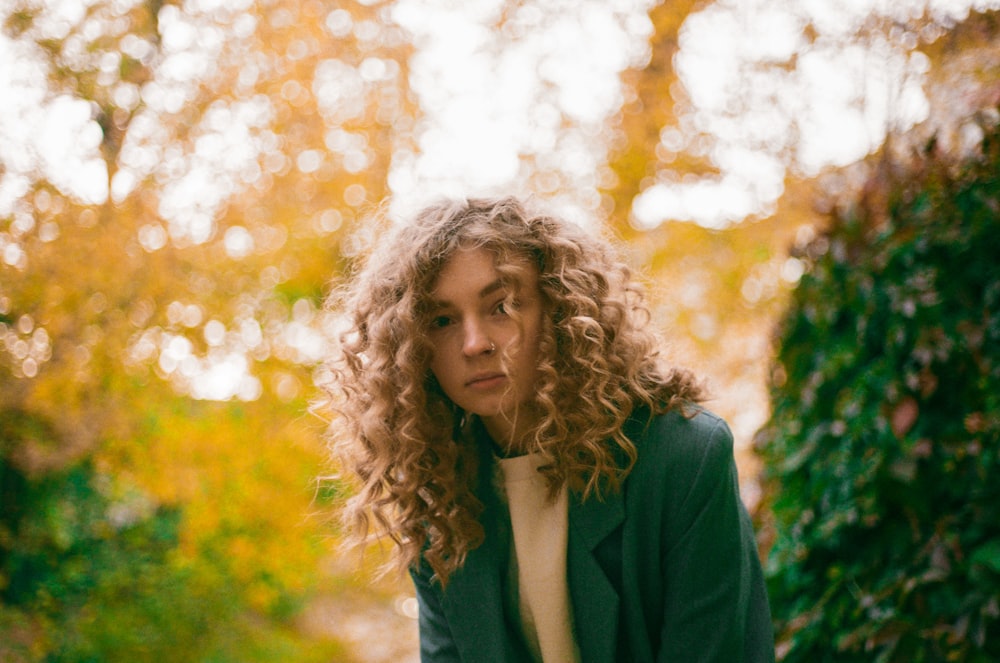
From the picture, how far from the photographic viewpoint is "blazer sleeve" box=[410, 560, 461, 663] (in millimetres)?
2072

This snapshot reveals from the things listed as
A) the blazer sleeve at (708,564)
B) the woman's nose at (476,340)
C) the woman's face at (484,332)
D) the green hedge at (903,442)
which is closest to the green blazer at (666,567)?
the blazer sleeve at (708,564)

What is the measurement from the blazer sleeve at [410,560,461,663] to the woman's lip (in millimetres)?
573

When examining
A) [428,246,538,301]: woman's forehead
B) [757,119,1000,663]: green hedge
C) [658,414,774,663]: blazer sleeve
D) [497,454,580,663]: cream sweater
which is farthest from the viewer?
[757,119,1000,663]: green hedge

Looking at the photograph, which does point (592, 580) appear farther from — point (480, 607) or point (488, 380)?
point (488, 380)

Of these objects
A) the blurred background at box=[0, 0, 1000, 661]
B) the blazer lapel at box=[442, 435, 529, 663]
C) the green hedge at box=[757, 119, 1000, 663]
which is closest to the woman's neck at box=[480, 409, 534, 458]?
the blazer lapel at box=[442, 435, 529, 663]

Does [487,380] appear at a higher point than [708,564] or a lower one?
higher

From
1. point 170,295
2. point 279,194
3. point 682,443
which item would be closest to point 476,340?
point 682,443

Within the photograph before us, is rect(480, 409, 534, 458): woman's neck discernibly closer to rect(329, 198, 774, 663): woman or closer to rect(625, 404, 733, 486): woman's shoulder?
rect(329, 198, 774, 663): woman

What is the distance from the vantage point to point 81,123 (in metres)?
3.72

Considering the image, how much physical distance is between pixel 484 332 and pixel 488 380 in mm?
114

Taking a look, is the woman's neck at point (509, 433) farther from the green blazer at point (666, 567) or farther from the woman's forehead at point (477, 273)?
the woman's forehead at point (477, 273)

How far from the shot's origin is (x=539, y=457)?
1.96 metres

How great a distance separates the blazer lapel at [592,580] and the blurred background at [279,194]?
108 centimetres

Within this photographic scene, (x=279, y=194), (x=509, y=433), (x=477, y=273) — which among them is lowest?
(x=509, y=433)
